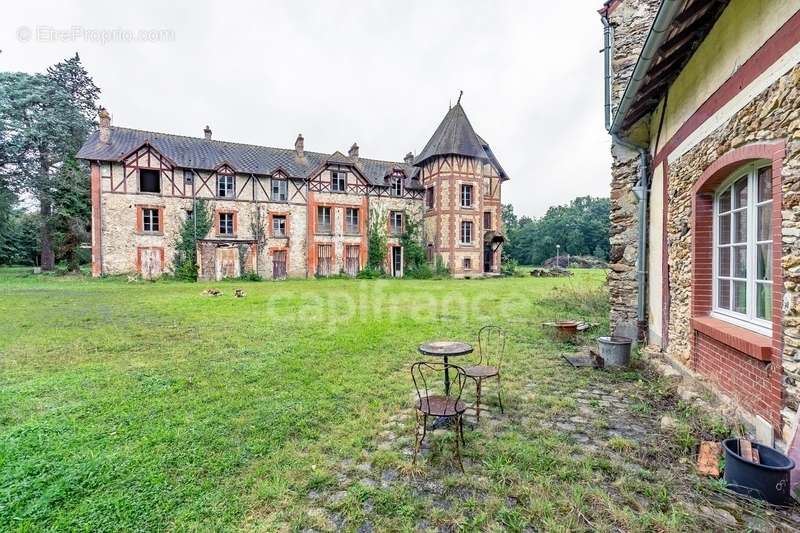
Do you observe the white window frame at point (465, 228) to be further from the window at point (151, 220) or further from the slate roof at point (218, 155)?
the window at point (151, 220)

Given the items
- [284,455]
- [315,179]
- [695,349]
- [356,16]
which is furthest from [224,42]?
[695,349]

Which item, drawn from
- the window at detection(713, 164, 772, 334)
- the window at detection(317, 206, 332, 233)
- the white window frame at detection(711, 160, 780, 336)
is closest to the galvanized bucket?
the window at detection(713, 164, 772, 334)

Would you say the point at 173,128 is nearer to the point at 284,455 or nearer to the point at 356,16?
the point at 356,16

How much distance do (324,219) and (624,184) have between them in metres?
20.8

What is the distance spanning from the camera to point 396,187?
88.5 ft

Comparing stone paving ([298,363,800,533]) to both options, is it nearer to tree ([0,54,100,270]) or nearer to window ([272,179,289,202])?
window ([272,179,289,202])

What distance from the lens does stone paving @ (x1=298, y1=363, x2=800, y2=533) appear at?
2.29m

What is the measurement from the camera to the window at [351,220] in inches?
1005

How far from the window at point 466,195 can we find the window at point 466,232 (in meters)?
1.24

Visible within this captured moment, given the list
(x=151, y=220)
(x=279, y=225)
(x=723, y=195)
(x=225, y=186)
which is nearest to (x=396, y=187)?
(x=279, y=225)

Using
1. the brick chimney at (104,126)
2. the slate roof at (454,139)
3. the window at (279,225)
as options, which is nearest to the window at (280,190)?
the window at (279,225)

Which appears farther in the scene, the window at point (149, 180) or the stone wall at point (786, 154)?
the window at point (149, 180)

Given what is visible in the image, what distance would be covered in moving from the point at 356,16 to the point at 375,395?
13.5 m

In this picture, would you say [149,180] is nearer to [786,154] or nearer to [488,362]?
[488,362]
